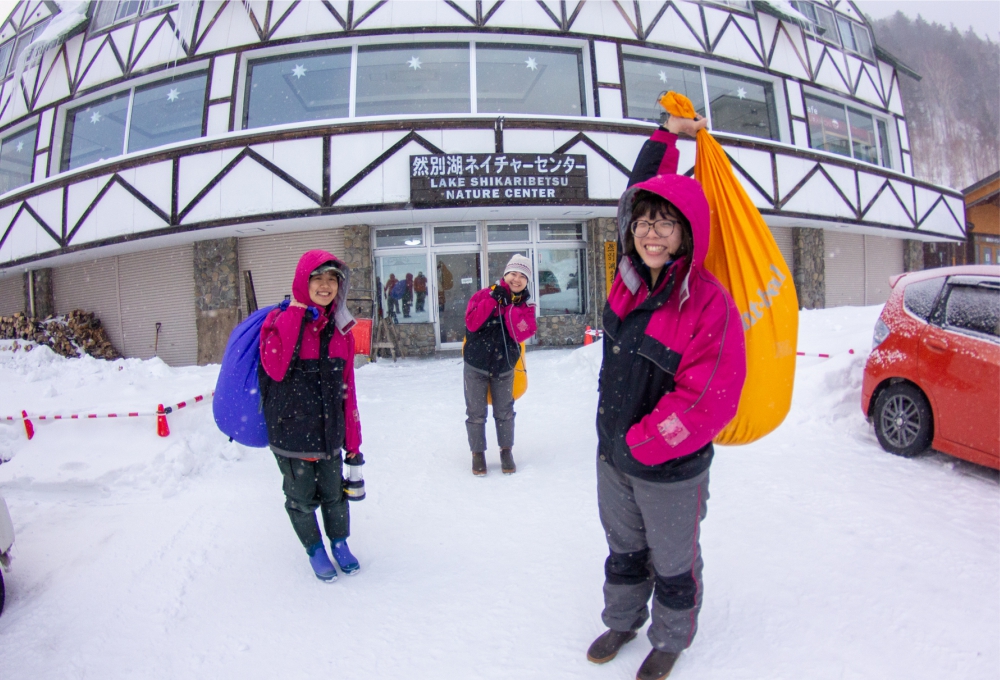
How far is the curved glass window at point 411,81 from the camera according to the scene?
10.7 m

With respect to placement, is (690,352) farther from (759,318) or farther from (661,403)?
(759,318)

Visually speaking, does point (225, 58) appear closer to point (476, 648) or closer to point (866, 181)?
point (476, 648)

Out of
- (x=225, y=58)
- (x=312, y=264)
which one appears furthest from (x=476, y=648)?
(x=225, y=58)

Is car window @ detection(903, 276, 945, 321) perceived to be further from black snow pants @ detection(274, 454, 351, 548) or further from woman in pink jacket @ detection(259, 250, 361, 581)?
black snow pants @ detection(274, 454, 351, 548)

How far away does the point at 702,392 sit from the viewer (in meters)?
1.74

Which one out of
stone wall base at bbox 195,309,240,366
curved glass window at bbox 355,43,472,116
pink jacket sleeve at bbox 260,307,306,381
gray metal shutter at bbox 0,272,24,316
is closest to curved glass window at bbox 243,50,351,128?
curved glass window at bbox 355,43,472,116

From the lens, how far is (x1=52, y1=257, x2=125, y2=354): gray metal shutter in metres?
12.7

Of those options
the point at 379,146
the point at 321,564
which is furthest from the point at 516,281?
the point at 379,146

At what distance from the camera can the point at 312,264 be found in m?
2.61

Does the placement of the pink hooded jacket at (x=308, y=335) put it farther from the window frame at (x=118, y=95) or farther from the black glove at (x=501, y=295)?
the window frame at (x=118, y=95)

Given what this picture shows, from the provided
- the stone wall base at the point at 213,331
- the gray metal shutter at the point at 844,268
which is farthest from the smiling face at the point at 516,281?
the gray metal shutter at the point at 844,268

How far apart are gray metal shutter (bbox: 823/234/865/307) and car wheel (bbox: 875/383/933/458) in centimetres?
1145

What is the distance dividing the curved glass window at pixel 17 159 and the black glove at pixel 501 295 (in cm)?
1478

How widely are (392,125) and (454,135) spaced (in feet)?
3.96
